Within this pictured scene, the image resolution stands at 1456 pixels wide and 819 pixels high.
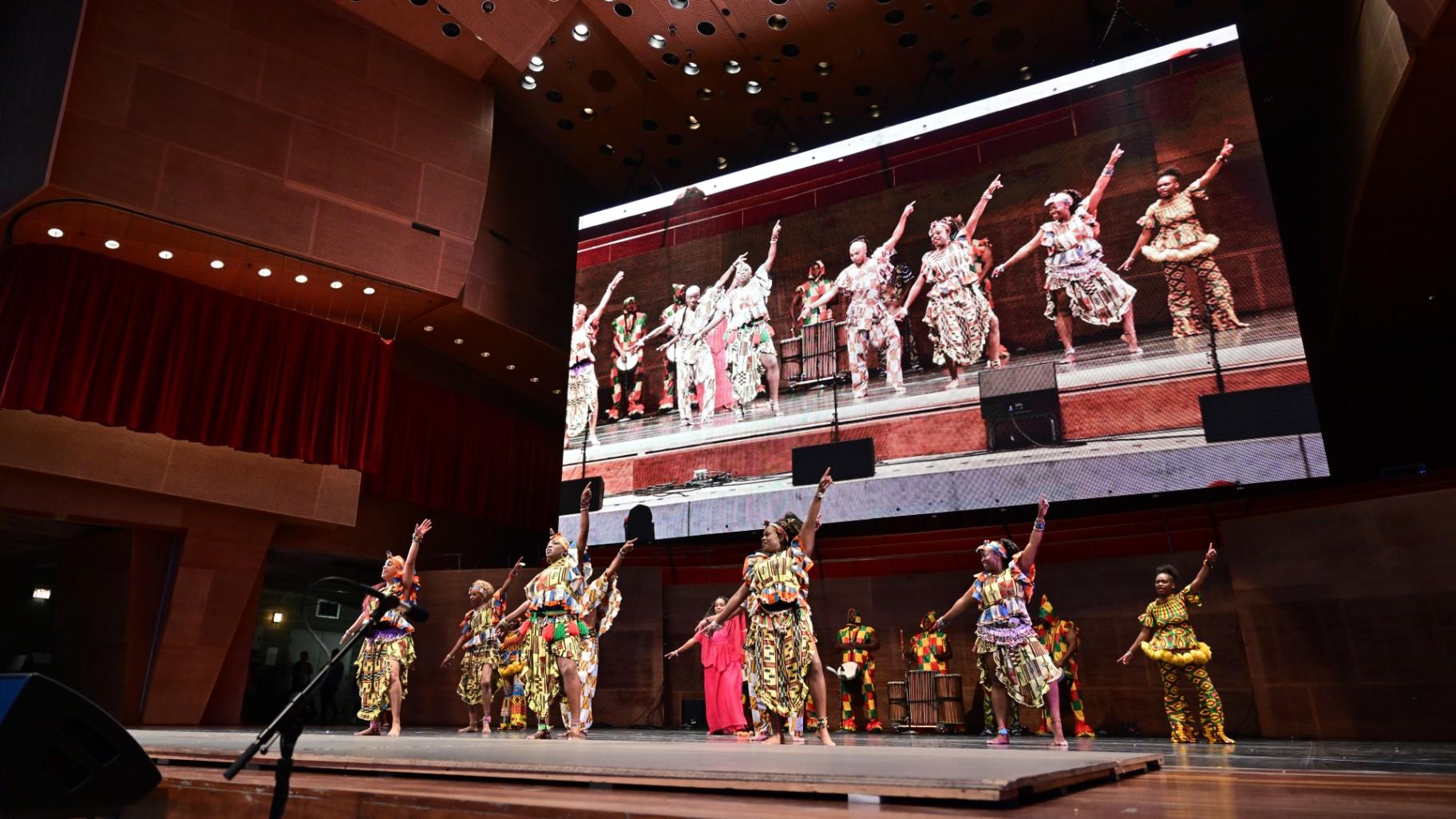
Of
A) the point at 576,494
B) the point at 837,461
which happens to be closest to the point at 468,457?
the point at 576,494

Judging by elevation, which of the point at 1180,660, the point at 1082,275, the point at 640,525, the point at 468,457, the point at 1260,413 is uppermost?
the point at 1082,275

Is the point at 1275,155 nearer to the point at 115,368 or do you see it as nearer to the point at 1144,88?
the point at 1144,88

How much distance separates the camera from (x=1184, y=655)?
25.4ft

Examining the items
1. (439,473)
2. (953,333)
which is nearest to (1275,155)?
(953,333)

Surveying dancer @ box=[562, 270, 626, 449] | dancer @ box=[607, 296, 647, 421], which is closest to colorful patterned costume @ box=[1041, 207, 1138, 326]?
dancer @ box=[607, 296, 647, 421]

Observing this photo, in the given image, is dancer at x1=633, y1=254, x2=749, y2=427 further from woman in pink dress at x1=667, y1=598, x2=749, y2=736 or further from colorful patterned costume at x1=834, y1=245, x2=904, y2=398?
woman in pink dress at x1=667, y1=598, x2=749, y2=736

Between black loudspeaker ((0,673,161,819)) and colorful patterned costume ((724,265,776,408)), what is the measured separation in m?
10.1

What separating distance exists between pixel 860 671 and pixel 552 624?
4759 mm

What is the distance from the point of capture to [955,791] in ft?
7.41

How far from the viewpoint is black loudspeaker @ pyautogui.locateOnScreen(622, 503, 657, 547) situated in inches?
487

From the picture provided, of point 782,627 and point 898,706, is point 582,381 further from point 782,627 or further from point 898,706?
point 782,627

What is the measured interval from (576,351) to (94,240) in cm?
683

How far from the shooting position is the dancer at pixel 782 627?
20.2ft

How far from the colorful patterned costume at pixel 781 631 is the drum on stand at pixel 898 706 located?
167 inches
